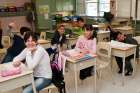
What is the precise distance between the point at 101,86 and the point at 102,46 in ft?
2.52

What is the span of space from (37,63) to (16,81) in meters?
0.36

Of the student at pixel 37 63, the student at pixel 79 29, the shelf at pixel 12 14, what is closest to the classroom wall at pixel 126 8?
the student at pixel 79 29

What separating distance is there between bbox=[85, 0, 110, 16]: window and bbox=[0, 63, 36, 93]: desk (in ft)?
20.3

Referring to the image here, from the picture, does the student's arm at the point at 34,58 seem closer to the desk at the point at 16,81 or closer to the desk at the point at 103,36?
the desk at the point at 16,81

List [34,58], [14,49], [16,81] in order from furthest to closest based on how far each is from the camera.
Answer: [14,49] → [34,58] → [16,81]

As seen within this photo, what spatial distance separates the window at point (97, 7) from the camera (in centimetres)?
840

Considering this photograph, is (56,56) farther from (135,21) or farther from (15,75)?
(135,21)

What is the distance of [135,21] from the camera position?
23.3 feet

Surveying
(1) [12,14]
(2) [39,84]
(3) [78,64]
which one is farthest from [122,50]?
(1) [12,14]

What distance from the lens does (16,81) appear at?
8.32 ft

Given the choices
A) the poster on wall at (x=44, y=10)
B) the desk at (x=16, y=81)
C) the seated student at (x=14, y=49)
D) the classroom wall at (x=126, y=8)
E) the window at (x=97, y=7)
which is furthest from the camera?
the poster on wall at (x=44, y=10)

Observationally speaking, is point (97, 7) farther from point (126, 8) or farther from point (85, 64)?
point (85, 64)

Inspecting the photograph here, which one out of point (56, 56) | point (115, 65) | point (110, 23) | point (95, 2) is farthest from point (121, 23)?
point (56, 56)

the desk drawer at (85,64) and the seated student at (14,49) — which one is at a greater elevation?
the seated student at (14,49)
